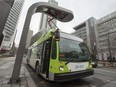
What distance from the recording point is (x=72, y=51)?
4.63 meters

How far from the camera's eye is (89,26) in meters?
78.7

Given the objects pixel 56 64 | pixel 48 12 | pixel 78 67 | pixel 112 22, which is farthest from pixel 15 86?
pixel 112 22

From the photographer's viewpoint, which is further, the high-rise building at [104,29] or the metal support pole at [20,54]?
the high-rise building at [104,29]

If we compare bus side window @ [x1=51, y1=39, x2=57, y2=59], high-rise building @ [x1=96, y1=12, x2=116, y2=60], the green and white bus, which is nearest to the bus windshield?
the green and white bus

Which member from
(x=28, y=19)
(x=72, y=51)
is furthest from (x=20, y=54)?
(x=72, y=51)

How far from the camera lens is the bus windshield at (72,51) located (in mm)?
4329

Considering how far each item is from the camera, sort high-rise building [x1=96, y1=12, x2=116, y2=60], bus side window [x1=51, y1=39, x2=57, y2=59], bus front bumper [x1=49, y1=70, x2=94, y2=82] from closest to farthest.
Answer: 1. bus front bumper [x1=49, y1=70, x2=94, y2=82]
2. bus side window [x1=51, y1=39, x2=57, y2=59]
3. high-rise building [x1=96, y1=12, x2=116, y2=60]

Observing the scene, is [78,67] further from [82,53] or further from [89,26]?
[89,26]

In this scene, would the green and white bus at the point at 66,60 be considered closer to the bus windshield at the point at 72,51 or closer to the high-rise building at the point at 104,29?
the bus windshield at the point at 72,51

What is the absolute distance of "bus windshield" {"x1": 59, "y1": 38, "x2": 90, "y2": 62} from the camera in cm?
433

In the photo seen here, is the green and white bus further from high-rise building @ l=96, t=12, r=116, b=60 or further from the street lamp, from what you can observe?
high-rise building @ l=96, t=12, r=116, b=60

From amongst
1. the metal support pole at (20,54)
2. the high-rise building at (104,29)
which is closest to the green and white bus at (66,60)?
the metal support pole at (20,54)

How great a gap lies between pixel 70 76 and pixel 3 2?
358 cm

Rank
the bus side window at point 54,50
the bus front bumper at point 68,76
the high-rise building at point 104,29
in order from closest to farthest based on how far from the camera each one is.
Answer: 1. the bus front bumper at point 68,76
2. the bus side window at point 54,50
3. the high-rise building at point 104,29
